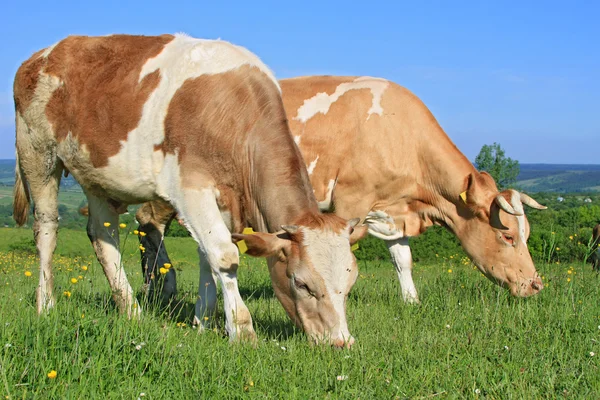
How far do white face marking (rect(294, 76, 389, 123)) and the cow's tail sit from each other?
3338 mm

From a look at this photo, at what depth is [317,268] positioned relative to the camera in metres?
5.14

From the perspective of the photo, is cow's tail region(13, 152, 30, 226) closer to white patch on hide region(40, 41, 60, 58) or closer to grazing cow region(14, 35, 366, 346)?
grazing cow region(14, 35, 366, 346)

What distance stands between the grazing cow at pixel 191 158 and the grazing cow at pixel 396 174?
61.2 inches

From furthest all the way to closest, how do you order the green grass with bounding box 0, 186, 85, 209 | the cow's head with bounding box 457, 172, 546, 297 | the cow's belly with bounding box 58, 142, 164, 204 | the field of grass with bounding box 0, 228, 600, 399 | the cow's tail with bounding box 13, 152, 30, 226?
the green grass with bounding box 0, 186, 85, 209, the cow's head with bounding box 457, 172, 546, 297, the cow's tail with bounding box 13, 152, 30, 226, the cow's belly with bounding box 58, 142, 164, 204, the field of grass with bounding box 0, 228, 600, 399

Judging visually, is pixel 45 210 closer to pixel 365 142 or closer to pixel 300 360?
pixel 365 142

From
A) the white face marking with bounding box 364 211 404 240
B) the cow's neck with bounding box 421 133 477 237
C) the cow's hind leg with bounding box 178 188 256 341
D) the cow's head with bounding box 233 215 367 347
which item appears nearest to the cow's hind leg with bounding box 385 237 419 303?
the white face marking with bounding box 364 211 404 240

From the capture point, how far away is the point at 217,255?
19.2ft

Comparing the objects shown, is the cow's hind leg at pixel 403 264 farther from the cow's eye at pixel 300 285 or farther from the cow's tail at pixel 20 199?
the cow's tail at pixel 20 199

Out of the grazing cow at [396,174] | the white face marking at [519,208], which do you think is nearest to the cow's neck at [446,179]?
the grazing cow at [396,174]

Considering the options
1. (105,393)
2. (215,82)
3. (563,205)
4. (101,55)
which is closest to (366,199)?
(215,82)

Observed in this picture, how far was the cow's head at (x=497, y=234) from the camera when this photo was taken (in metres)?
8.11

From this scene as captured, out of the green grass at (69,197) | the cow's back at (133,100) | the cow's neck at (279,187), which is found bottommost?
the green grass at (69,197)

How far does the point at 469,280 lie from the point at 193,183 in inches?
172

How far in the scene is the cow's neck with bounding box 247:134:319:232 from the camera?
18.3 feet
